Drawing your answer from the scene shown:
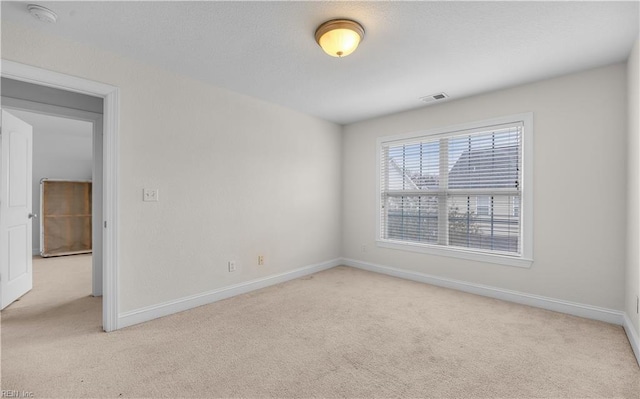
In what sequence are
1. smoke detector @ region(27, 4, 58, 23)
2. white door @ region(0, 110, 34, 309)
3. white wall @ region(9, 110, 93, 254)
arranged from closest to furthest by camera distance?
1. smoke detector @ region(27, 4, 58, 23)
2. white door @ region(0, 110, 34, 309)
3. white wall @ region(9, 110, 93, 254)

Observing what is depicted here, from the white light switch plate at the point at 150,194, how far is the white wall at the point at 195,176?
4 centimetres

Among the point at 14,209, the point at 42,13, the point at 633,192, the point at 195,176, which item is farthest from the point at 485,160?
the point at 14,209

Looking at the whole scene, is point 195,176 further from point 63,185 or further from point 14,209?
point 63,185

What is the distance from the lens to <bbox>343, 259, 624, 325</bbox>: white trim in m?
2.79

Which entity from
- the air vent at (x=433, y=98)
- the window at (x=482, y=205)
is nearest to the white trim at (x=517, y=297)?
the window at (x=482, y=205)

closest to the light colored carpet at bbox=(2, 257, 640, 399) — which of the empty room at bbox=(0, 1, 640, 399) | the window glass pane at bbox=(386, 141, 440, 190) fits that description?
the empty room at bbox=(0, 1, 640, 399)

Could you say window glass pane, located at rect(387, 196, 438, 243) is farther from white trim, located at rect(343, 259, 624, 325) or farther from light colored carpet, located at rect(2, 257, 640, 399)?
light colored carpet, located at rect(2, 257, 640, 399)

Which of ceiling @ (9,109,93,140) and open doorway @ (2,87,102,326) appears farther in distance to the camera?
ceiling @ (9,109,93,140)

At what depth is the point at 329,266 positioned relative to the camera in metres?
4.85

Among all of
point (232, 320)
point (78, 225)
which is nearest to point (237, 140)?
point (232, 320)

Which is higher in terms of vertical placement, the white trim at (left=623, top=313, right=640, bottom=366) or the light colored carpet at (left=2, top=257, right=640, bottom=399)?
the white trim at (left=623, top=313, right=640, bottom=366)

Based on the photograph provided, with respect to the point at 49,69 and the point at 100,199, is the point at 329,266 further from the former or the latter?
the point at 49,69

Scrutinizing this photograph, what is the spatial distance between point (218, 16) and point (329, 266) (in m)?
3.76

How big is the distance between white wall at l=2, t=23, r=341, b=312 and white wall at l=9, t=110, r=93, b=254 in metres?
3.73
